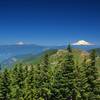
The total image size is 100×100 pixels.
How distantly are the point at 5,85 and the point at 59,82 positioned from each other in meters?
15.2

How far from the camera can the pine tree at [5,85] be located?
6059 centimetres

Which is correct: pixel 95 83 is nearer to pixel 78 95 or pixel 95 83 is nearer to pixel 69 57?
pixel 78 95

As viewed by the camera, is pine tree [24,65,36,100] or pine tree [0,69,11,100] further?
pine tree [24,65,36,100]

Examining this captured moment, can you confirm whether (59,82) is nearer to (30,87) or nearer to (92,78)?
(92,78)

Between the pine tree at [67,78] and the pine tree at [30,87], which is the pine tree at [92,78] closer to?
the pine tree at [67,78]

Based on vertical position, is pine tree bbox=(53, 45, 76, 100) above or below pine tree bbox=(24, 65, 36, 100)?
above

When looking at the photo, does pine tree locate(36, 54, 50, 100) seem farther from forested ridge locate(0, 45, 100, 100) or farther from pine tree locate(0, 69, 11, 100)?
pine tree locate(0, 69, 11, 100)

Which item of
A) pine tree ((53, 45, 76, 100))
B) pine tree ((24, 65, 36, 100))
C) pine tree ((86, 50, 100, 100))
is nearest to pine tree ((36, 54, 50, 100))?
pine tree ((24, 65, 36, 100))

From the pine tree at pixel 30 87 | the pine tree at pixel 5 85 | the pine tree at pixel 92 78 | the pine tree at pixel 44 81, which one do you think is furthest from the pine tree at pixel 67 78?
the pine tree at pixel 5 85

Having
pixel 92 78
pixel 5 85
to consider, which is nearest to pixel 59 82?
pixel 92 78

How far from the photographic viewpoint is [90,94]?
179ft

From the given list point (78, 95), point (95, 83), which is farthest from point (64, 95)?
point (95, 83)

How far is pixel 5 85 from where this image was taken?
61250mm

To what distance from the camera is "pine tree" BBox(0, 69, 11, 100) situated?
60594 mm
